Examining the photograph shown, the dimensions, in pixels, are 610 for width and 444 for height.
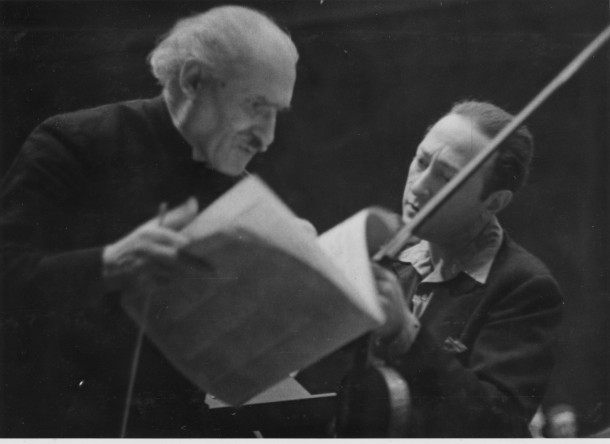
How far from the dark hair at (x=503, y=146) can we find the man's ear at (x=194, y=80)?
515 mm

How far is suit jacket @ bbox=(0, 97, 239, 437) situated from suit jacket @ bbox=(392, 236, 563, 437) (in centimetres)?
45

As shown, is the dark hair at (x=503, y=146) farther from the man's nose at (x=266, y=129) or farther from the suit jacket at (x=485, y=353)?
the man's nose at (x=266, y=129)

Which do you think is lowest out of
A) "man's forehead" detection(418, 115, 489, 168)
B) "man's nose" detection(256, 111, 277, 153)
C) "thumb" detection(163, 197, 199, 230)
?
"thumb" detection(163, 197, 199, 230)

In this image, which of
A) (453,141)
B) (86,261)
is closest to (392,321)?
(453,141)

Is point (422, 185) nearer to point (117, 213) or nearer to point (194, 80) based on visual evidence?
point (194, 80)

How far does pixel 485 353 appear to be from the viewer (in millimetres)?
1481

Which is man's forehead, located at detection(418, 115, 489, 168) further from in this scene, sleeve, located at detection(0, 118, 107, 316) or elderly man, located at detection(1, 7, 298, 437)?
sleeve, located at detection(0, 118, 107, 316)

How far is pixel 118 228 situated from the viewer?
1.50 metres

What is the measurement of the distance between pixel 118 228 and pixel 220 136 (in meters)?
0.28

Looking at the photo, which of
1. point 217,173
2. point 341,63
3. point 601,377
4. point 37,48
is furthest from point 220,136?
point 601,377

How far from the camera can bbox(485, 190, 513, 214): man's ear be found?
1529mm

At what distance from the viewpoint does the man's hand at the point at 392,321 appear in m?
1.43

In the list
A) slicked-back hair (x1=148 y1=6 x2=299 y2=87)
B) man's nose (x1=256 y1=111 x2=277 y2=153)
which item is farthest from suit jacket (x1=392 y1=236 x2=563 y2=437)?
slicked-back hair (x1=148 y1=6 x2=299 y2=87)

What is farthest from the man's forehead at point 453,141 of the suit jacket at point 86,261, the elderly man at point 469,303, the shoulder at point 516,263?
the suit jacket at point 86,261
